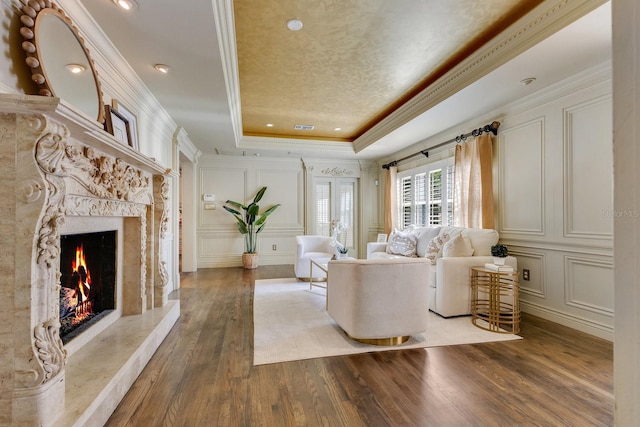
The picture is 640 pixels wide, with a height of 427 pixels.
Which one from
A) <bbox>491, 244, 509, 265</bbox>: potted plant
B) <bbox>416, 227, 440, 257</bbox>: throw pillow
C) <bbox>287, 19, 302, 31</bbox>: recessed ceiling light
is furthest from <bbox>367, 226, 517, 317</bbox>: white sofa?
<bbox>287, 19, 302, 31</bbox>: recessed ceiling light

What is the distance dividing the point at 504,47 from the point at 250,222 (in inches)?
195

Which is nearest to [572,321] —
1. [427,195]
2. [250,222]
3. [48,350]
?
[427,195]

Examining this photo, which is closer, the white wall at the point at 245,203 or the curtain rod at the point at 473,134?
the curtain rod at the point at 473,134

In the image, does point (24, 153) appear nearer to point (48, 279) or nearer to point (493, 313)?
point (48, 279)

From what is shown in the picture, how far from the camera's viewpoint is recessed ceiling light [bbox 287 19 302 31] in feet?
8.06

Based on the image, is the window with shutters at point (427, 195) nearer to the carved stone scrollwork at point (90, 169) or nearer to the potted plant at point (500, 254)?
the potted plant at point (500, 254)

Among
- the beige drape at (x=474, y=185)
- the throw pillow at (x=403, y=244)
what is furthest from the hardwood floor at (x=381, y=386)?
the throw pillow at (x=403, y=244)

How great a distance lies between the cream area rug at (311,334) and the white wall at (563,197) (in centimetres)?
79

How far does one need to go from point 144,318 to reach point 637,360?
2.94 meters

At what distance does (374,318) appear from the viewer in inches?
94.6

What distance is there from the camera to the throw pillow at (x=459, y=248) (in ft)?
10.9

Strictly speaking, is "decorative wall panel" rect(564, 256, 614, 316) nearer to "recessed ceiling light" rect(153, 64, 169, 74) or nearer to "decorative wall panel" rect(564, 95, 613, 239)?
"decorative wall panel" rect(564, 95, 613, 239)

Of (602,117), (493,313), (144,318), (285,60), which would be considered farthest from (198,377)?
(602,117)

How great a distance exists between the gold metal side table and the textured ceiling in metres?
2.15
